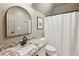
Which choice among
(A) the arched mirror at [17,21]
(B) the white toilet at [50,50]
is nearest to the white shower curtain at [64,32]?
(B) the white toilet at [50,50]

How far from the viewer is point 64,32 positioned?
1592mm

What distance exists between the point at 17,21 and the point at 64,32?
0.87m

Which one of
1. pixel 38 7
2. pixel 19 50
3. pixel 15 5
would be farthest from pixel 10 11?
pixel 19 50

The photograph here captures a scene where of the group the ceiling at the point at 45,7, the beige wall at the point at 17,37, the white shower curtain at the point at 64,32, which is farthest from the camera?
the white shower curtain at the point at 64,32

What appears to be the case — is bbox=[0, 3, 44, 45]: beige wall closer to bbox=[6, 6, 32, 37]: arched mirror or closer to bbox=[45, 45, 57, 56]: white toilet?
bbox=[6, 6, 32, 37]: arched mirror

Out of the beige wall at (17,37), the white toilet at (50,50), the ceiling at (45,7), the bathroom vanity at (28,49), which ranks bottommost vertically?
the white toilet at (50,50)

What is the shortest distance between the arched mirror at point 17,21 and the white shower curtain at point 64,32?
0.32 metres

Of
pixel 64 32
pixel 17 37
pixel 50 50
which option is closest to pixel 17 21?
pixel 17 37

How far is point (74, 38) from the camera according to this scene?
4.92 feet

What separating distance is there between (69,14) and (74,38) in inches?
17.4

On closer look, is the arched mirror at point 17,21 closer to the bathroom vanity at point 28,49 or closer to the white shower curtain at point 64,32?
the bathroom vanity at point 28,49

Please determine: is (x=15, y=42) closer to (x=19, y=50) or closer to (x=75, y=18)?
(x=19, y=50)

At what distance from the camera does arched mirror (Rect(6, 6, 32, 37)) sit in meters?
1.21

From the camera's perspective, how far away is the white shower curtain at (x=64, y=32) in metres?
1.50
